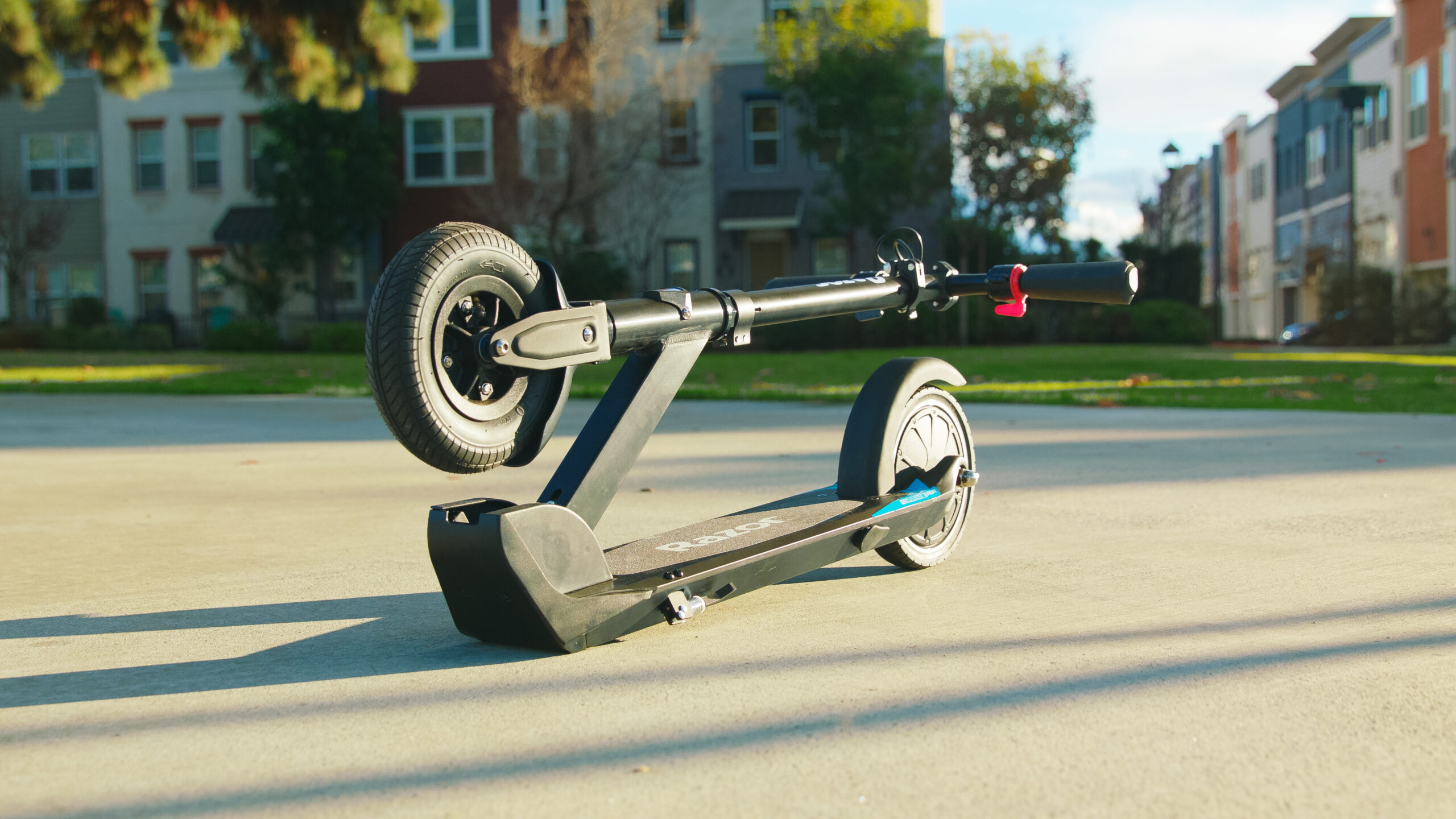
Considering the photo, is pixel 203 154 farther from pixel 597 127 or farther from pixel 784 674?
pixel 784 674

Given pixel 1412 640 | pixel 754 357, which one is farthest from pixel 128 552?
pixel 754 357

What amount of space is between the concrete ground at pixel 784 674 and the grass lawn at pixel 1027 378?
19.2 feet

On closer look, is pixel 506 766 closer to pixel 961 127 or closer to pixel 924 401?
pixel 924 401

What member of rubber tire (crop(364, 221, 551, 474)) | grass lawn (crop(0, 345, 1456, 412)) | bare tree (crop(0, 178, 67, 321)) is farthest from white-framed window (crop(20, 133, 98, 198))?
rubber tire (crop(364, 221, 551, 474))

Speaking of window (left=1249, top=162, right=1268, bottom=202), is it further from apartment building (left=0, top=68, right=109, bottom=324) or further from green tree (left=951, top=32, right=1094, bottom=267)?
apartment building (left=0, top=68, right=109, bottom=324)

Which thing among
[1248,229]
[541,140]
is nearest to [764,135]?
[541,140]

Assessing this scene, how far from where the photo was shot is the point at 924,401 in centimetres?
420

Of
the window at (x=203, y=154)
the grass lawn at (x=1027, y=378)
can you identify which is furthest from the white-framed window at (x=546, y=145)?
the window at (x=203, y=154)

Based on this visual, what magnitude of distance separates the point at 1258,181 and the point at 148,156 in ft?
154

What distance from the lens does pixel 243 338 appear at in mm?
28484

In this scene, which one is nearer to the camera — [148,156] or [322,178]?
[322,178]

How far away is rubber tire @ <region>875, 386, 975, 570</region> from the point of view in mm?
4078

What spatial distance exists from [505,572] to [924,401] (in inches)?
72.3

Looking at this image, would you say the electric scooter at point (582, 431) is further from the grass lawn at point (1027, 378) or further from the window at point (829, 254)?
the window at point (829, 254)
